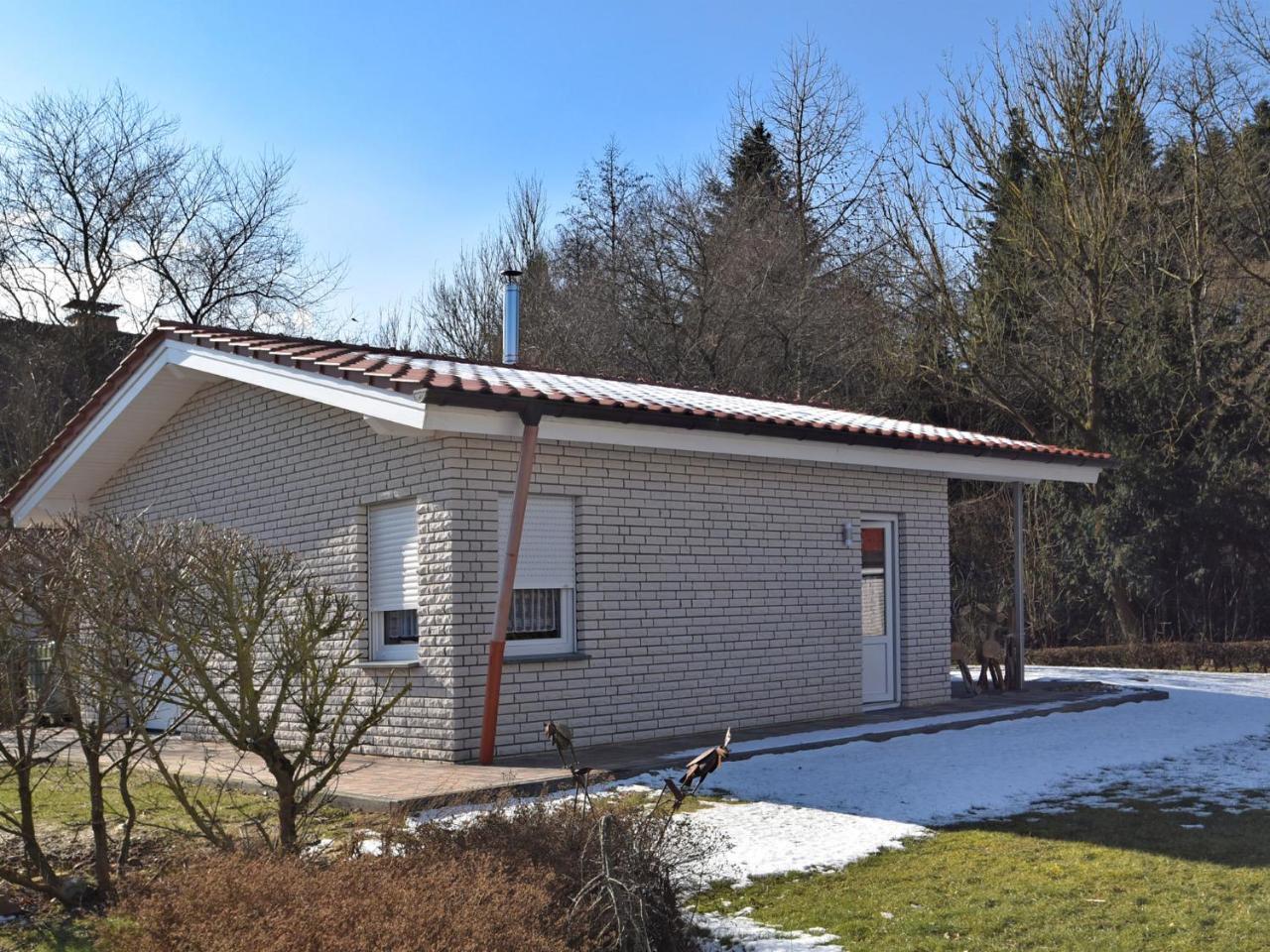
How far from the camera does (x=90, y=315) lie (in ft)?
87.7

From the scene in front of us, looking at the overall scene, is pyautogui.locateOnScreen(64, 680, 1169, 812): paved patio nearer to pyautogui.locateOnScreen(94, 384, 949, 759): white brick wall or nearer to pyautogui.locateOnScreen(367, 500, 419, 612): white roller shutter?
pyautogui.locateOnScreen(94, 384, 949, 759): white brick wall

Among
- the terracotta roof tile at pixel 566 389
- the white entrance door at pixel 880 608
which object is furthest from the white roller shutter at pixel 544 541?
the white entrance door at pixel 880 608

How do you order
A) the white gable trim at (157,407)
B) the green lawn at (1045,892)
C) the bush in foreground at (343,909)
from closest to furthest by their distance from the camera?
the bush in foreground at (343,909), the green lawn at (1045,892), the white gable trim at (157,407)

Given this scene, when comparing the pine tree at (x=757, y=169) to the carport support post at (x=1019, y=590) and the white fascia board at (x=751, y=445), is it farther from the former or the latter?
the white fascia board at (x=751, y=445)

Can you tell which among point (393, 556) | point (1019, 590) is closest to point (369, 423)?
point (393, 556)

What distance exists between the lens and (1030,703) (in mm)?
13797

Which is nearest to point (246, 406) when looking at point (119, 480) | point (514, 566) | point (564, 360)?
point (119, 480)

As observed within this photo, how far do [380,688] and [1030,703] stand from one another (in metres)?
7.17

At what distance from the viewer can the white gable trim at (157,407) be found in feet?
32.8

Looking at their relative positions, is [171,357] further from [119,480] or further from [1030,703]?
[1030,703]

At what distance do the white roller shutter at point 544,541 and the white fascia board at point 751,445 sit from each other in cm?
70

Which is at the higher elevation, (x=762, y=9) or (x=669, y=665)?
(x=762, y=9)

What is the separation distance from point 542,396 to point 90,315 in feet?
66.9

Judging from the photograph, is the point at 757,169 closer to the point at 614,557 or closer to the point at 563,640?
the point at 614,557
